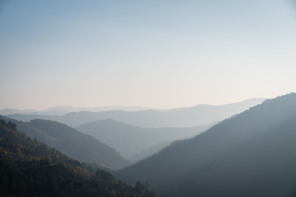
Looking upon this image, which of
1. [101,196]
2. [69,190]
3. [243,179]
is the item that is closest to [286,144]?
[243,179]

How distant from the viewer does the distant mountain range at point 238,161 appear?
104m

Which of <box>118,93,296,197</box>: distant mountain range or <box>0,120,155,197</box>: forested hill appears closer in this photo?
<box>0,120,155,197</box>: forested hill

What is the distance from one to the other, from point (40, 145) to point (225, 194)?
11727cm

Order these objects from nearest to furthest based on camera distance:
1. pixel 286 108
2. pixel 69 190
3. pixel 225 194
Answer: pixel 69 190, pixel 225 194, pixel 286 108

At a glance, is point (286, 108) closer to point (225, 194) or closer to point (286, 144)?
point (286, 144)

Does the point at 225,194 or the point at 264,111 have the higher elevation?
the point at 264,111

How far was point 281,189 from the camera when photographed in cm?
9238

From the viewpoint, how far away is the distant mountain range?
10356 cm

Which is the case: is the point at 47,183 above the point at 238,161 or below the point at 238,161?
below

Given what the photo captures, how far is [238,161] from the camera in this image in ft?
420

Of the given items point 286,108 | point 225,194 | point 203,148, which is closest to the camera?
point 225,194

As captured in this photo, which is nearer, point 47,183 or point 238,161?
point 47,183

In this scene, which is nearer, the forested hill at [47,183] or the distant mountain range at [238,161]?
the forested hill at [47,183]

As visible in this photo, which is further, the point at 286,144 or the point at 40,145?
the point at 40,145
